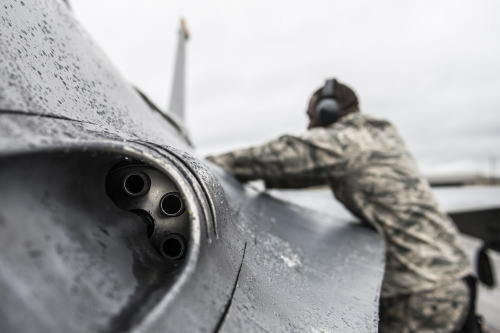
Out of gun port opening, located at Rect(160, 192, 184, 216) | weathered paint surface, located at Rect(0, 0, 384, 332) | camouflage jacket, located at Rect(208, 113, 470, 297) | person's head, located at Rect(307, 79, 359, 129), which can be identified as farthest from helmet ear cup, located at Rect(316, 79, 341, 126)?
gun port opening, located at Rect(160, 192, 184, 216)

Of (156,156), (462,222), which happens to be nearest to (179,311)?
(156,156)

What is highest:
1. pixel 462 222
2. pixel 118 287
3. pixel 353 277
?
pixel 118 287

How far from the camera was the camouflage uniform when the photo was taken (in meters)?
1.74

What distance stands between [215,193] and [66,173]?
0.23 m

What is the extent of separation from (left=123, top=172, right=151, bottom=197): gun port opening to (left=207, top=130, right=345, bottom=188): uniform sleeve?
121 cm

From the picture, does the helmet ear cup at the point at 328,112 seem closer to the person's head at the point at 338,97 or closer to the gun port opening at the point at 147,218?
the person's head at the point at 338,97

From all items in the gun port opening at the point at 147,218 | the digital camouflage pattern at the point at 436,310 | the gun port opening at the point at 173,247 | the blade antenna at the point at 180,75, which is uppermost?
the blade antenna at the point at 180,75

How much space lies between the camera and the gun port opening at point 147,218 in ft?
1.81

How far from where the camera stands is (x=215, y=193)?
1.78 feet

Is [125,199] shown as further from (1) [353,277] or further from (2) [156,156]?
(1) [353,277]

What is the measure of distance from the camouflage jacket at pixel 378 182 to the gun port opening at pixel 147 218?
3.96 feet

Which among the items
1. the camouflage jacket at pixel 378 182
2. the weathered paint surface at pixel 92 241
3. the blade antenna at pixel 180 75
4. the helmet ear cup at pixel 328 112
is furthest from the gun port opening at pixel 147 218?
the blade antenna at pixel 180 75

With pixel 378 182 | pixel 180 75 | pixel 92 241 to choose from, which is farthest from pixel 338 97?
pixel 180 75

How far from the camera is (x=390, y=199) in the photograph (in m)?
1.89
